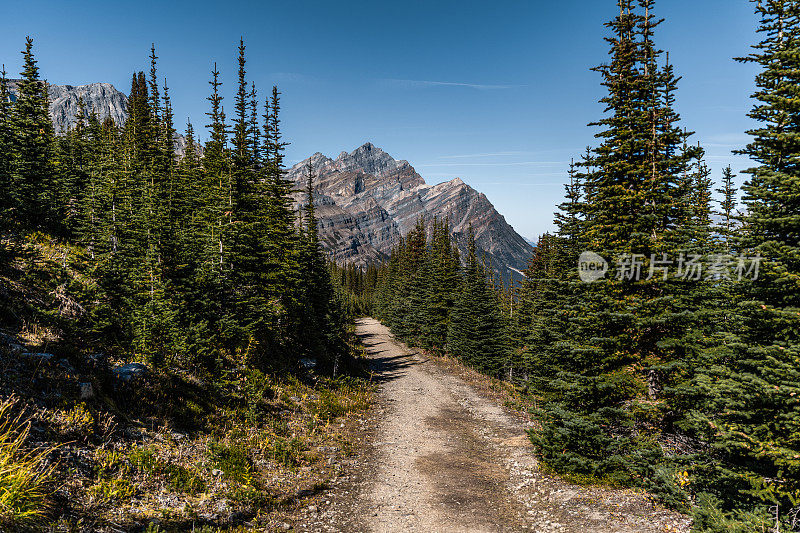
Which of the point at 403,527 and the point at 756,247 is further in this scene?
the point at 403,527

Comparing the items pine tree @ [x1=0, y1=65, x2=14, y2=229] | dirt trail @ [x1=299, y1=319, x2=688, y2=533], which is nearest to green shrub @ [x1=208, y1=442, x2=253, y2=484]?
dirt trail @ [x1=299, y1=319, x2=688, y2=533]

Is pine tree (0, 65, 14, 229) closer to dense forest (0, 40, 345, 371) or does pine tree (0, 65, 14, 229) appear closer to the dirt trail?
dense forest (0, 40, 345, 371)

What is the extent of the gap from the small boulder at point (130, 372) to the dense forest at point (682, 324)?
542 inches

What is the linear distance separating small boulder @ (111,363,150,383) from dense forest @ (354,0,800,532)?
1376 centimetres

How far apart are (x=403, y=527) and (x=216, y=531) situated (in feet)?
15.4

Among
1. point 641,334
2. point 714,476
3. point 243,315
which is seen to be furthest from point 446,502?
point 243,315

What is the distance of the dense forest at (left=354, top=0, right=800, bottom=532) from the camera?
715cm

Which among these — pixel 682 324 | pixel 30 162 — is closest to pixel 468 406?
pixel 682 324

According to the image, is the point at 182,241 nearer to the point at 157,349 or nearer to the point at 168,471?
the point at 157,349

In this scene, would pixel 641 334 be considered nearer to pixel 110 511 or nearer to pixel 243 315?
pixel 110 511

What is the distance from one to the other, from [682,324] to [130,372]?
57.1 ft

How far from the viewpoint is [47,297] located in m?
11.8

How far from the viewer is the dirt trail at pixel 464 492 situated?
9781mm

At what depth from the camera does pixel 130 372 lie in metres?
11.7
